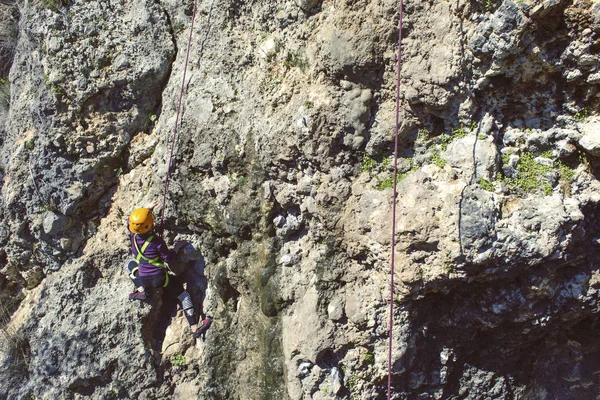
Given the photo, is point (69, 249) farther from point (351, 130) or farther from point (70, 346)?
point (351, 130)

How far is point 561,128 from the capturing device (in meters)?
3.03

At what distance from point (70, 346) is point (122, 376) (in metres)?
0.60

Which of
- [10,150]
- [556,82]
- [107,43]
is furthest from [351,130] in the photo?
[10,150]

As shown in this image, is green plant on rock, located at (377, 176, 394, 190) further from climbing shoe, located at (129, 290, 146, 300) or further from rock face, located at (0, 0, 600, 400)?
climbing shoe, located at (129, 290, 146, 300)

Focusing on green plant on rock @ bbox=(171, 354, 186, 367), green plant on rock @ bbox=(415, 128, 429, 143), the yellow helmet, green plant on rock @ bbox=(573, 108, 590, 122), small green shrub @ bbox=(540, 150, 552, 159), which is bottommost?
green plant on rock @ bbox=(171, 354, 186, 367)

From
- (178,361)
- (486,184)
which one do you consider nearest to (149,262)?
(178,361)

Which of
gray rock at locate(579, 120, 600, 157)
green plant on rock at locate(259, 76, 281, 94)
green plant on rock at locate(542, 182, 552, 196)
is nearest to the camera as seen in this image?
gray rock at locate(579, 120, 600, 157)

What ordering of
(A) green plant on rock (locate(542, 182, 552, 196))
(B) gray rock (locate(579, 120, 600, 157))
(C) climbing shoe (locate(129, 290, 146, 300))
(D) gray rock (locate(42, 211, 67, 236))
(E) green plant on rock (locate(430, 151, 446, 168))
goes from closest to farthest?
(B) gray rock (locate(579, 120, 600, 157)), (A) green plant on rock (locate(542, 182, 552, 196)), (E) green plant on rock (locate(430, 151, 446, 168)), (C) climbing shoe (locate(129, 290, 146, 300)), (D) gray rock (locate(42, 211, 67, 236))

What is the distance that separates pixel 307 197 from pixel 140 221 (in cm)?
152

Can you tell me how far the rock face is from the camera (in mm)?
3033

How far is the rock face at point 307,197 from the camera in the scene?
3.03 metres

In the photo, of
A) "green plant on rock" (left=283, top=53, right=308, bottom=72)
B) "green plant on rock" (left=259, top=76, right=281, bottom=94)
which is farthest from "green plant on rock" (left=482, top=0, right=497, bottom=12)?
"green plant on rock" (left=259, top=76, right=281, bottom=94)

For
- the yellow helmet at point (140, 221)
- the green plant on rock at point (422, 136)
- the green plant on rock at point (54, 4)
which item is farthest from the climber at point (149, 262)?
the green plant on rock at point (422, 136)

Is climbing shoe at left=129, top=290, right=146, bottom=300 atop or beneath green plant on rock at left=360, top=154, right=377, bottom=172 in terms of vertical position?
beneath
